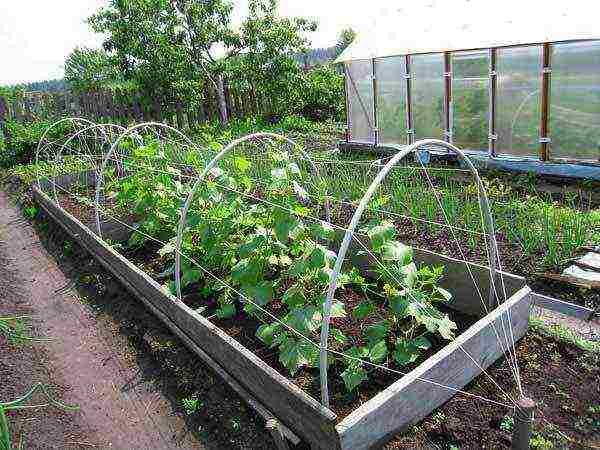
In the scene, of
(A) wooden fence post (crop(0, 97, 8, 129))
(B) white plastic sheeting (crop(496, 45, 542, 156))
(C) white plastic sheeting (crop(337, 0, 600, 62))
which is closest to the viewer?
(C) white plastic sheeting (crop(337, 0, 600, 62))

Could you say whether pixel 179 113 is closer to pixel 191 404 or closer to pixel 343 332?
pixel 343 332

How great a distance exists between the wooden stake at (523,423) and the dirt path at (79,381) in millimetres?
1534

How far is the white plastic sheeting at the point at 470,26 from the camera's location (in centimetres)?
545

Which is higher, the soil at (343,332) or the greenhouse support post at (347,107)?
the greenhouse support post at (347,107)

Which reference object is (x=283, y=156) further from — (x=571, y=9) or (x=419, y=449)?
(x=571, y=9)

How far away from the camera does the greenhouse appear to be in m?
5.59

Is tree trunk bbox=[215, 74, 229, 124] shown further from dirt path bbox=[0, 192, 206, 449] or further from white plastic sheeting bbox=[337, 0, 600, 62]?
dirt path bbox=[0, 192, 206, 449]

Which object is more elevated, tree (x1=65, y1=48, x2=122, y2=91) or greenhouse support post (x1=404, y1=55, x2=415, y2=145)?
tree (x1=65, y1=48, x2=122, y2=91)

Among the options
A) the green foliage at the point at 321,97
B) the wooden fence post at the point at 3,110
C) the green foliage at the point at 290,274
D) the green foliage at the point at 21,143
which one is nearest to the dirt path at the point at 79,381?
the green foliage at the point at 290,274

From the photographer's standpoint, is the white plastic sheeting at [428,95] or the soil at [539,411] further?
the white plastic sheeting at [428,95]

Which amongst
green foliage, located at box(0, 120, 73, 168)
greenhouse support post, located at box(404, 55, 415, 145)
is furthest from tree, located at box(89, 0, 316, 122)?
greenhouse support post, located at box(404, 55, 415, 145)

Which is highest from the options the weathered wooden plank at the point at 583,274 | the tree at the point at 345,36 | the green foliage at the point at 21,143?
the tree at the point at 345,36

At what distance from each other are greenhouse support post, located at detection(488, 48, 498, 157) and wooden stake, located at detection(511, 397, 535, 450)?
16.5 feet

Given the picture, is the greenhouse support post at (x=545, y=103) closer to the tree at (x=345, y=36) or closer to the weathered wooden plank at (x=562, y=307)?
the weathered wooden plank at (x=562, y=307)
